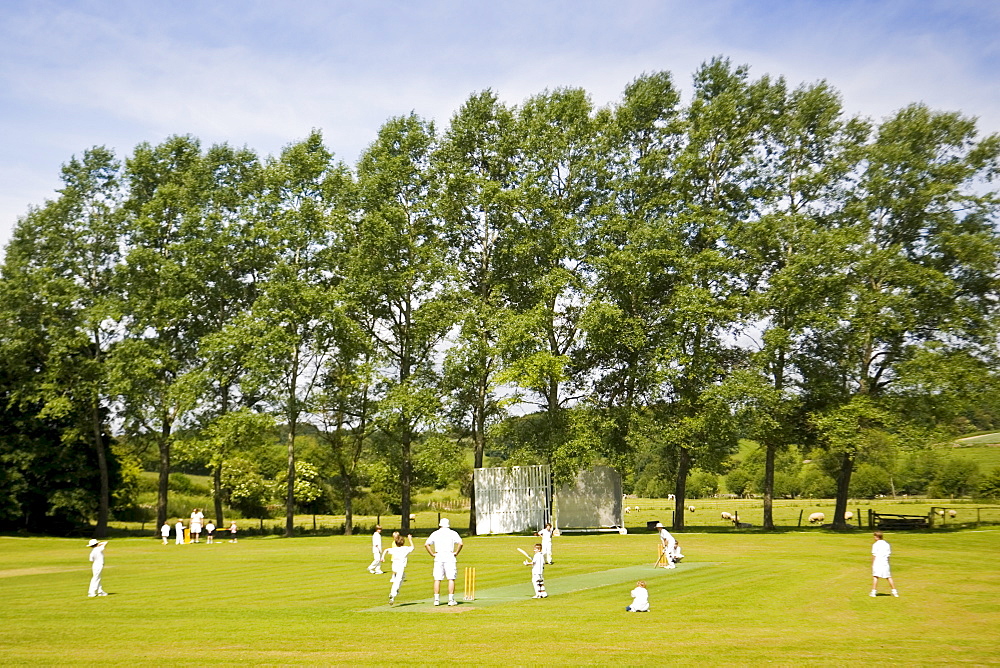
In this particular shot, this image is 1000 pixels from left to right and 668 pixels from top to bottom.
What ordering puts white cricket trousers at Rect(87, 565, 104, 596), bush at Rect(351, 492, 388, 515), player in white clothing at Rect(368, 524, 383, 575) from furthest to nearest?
bush at Rect(351, 492, 388, 515) → player in white clothing at Rect(368, 524, 383, 575) → white cricket trousers at Rect(87, 565, 104, 596)

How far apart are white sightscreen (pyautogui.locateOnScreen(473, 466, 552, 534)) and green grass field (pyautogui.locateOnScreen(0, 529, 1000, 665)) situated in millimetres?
17156

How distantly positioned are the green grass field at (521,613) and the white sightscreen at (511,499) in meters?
17.2

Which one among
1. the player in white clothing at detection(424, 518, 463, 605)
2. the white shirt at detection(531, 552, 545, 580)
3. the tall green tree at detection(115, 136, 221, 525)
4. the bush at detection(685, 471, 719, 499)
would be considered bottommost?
the bush at detection(685, 471, 719, 499)

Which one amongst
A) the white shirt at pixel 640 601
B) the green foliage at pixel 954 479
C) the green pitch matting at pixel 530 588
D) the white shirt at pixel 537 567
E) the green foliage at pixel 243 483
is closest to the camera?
the white shirt at pixel 640 601

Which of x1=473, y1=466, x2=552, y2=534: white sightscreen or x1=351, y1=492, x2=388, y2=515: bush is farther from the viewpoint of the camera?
x1=351, y1=492, x2=388, y2=515: bush

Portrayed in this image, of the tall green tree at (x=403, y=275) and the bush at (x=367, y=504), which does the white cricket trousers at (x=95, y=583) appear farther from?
the bush at (x=367, y=504)

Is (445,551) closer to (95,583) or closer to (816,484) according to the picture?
(95,583)

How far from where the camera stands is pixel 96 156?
65.2 m

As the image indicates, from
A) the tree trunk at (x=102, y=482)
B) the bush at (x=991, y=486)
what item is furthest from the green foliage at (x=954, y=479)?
the tree trunk at (x=102, y=482)

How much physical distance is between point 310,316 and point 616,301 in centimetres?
2122

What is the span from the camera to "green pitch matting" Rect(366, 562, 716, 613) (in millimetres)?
23359

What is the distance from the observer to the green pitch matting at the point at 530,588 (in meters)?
23.4

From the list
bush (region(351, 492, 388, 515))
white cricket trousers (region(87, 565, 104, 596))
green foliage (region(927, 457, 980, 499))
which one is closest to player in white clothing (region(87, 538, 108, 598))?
white cricket trousers (region(87, 565, 104, 596))

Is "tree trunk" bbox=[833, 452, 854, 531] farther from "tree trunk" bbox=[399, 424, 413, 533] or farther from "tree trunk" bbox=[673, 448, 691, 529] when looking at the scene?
"tree trunk" bbox=[399, 424, 413, 533]
